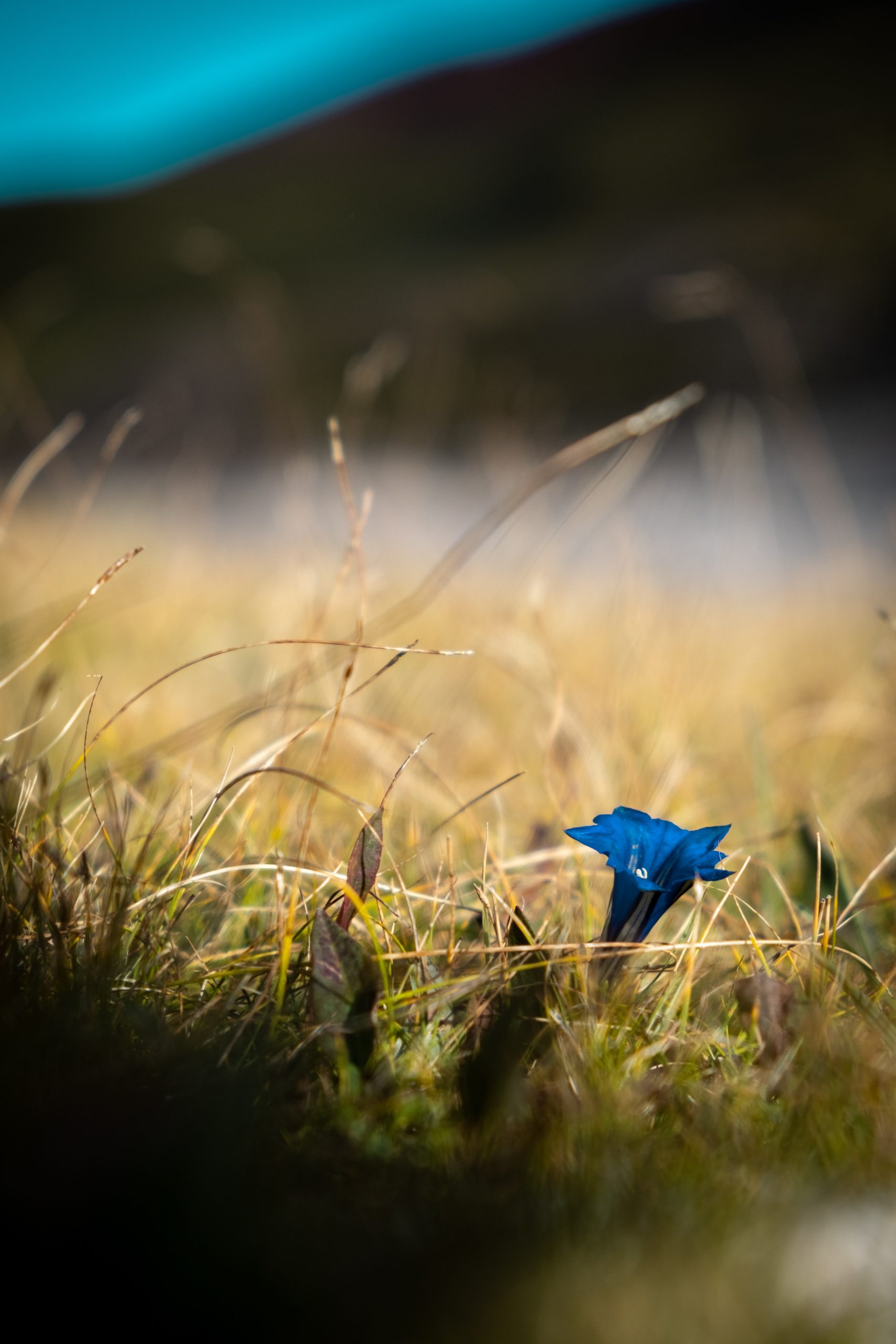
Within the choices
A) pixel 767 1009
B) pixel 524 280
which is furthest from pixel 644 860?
pixel 524 280

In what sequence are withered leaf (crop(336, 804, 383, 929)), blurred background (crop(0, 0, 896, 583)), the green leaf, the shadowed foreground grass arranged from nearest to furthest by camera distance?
the shadowed foreground grass < the green leaf < withered leaf (crop(336, 804, 383, 929)) < blurred background (crop(0, 0, 896, 583))

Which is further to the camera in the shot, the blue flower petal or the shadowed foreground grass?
the blue flower petal

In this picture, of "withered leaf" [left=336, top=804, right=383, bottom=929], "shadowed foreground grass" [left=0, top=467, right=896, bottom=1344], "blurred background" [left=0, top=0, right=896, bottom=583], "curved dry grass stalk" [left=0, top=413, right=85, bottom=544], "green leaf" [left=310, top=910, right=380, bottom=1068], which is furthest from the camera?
"blurred background" [left=0, top=0, right=896, bottom=583]

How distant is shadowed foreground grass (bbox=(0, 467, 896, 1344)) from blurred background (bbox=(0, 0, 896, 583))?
979 mm

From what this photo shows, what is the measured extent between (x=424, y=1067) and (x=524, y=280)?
15724mm

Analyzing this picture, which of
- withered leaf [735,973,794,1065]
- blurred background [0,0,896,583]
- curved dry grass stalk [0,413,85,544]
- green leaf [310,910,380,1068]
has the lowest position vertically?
withered leaf [735,973,794,1065]

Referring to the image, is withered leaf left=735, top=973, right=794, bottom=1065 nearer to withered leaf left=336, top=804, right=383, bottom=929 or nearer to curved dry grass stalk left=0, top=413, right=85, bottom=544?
withered leaf left=336, top=804, right=383, bottom=929

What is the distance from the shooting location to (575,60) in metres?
22.5

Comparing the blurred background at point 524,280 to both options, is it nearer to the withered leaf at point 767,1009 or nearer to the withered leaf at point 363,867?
the withered leaf at point 363,867

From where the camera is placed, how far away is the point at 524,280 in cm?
1463

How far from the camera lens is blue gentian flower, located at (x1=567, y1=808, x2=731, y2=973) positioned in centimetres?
76

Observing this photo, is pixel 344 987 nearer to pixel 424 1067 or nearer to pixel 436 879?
pixel 424 1067

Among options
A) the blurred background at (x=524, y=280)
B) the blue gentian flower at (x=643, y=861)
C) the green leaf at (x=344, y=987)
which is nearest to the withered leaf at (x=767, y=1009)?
the blue gentian flower at (x=643, y=861)

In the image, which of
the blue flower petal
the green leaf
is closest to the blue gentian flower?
the blue flower petal
